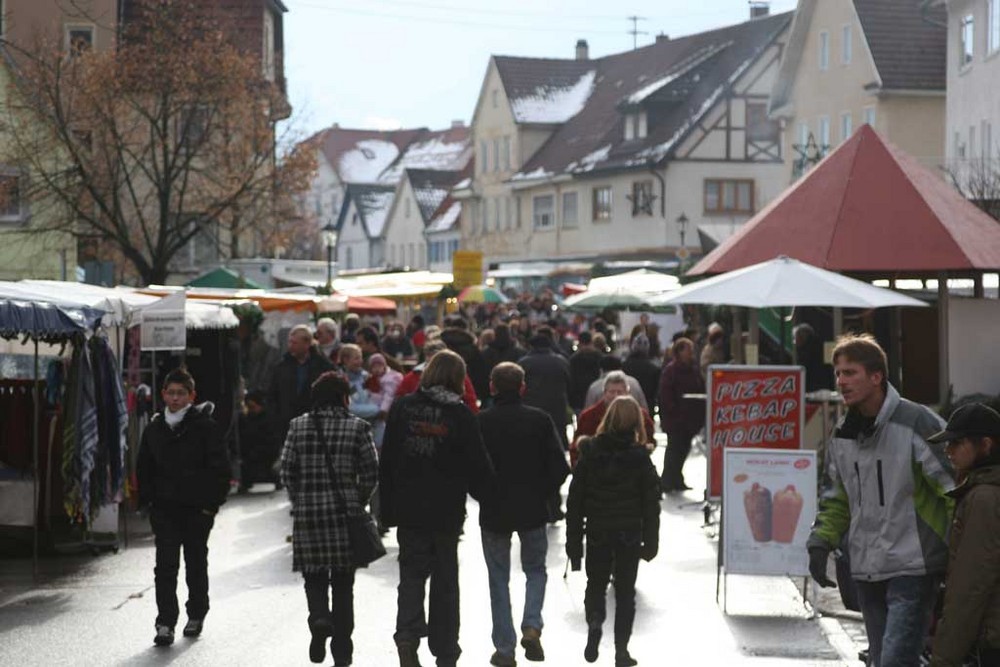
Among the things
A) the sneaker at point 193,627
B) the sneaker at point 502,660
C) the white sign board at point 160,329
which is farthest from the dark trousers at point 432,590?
the white sign board at point 160,329

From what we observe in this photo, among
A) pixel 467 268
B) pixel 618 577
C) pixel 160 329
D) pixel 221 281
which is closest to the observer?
pixel 618 577

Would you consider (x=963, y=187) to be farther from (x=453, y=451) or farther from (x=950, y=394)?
(x=453, y=451)

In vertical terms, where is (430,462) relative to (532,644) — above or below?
above

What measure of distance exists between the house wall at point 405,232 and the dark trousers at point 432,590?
89041mm

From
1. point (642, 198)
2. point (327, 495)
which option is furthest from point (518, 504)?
point (642, 198)

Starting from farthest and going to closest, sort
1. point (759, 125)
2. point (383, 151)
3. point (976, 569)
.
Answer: point (383, 151) → point (759, 125) → point (976, 569)

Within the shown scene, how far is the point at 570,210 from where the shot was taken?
78.2 m

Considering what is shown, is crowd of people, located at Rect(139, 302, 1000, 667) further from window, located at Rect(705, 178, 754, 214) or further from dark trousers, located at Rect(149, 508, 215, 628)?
Result: window, located at Rect(705, 178, 754, 214)

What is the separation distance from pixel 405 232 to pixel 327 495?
93225mm

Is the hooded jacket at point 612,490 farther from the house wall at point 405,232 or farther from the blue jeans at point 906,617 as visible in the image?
the house wall at point 405,232

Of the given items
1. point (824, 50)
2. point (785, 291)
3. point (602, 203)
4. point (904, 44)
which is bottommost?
point (785, 291)

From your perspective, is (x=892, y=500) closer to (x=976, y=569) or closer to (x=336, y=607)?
(x=976, y=569)

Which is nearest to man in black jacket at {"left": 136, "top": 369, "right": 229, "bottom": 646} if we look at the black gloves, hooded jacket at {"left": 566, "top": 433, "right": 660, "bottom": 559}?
hooded jacket at {"left": 566, "top": 433, "right": 660, "bottom": 559}

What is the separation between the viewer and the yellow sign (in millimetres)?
47250
